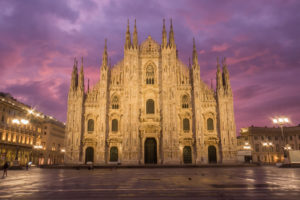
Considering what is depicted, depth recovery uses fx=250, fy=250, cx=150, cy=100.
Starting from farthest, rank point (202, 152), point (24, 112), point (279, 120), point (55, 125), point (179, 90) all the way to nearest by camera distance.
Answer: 1. point (55, 125)
2. point (24, 112)
3. point (179, 90)
4. point (202, 152)
5. point (279, 120)

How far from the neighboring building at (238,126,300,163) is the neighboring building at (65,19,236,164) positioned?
35.3 metres

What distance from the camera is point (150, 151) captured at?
42.6 meters

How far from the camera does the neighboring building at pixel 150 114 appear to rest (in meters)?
41.8

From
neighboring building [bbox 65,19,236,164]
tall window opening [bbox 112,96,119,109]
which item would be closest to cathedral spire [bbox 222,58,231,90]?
neighboring building [bbox 65,19,236,164]

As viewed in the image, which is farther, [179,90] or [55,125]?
[55,125]

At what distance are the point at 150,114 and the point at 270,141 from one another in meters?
46.9

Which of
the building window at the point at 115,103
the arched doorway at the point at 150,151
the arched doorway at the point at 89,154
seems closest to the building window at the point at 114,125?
the building window at the point at 115,103

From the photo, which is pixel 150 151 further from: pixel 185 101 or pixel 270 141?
pixel 270 141

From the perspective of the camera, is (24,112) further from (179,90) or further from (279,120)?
(279,120)

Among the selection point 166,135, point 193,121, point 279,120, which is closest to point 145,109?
point 166,135

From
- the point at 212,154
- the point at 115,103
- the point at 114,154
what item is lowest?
the point at 212,154

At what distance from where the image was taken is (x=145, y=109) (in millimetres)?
43969

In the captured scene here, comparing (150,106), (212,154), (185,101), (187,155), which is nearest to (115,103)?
(150,106)

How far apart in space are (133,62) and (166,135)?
563 inches
